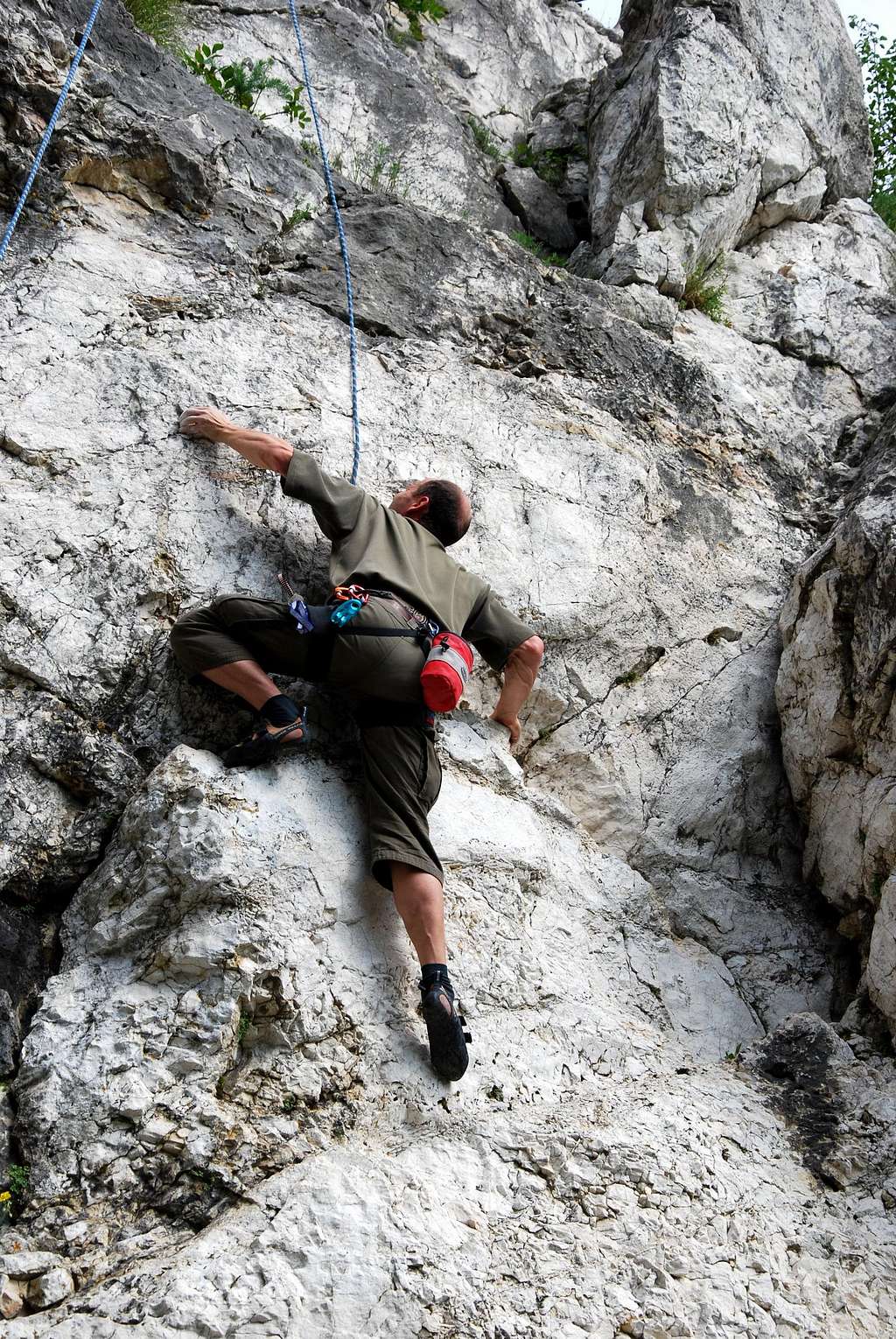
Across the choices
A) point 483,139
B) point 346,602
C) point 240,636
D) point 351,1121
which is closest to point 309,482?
point 346,602

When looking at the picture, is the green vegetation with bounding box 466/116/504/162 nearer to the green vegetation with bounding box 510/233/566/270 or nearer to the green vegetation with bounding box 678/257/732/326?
the green vegetation with bounding box 510/233/566/270

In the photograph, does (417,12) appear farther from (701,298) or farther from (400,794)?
(400,794)

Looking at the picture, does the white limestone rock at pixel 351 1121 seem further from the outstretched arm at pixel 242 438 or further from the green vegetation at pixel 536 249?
the green vegetation at pixel 536 249

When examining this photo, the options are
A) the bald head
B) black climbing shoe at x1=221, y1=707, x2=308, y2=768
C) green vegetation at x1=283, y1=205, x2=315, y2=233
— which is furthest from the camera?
green vegetation at x1=283, y1=205, x2=315, y2=233

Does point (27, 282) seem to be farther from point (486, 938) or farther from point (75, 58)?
point (486, 938)

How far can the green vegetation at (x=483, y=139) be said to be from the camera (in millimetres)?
7992

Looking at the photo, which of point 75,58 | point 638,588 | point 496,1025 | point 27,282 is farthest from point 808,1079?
point 75,58

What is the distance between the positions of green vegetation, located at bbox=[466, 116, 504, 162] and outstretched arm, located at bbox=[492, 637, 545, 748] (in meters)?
5.15

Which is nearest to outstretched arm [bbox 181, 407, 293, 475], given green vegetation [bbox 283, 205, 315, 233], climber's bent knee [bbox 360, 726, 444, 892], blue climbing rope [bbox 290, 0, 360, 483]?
blue climbing rope [bbox 290, 0, 360, 483]

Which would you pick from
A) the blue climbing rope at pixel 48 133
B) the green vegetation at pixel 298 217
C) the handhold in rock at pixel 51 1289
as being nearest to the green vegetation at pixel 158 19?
the blue climbing rope at pixel 48 133

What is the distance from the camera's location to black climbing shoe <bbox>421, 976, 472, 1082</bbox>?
10.7 feet

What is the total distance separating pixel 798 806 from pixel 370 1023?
232 cm

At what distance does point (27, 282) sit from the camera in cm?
466

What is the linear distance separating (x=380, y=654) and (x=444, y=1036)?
1.33 metres
